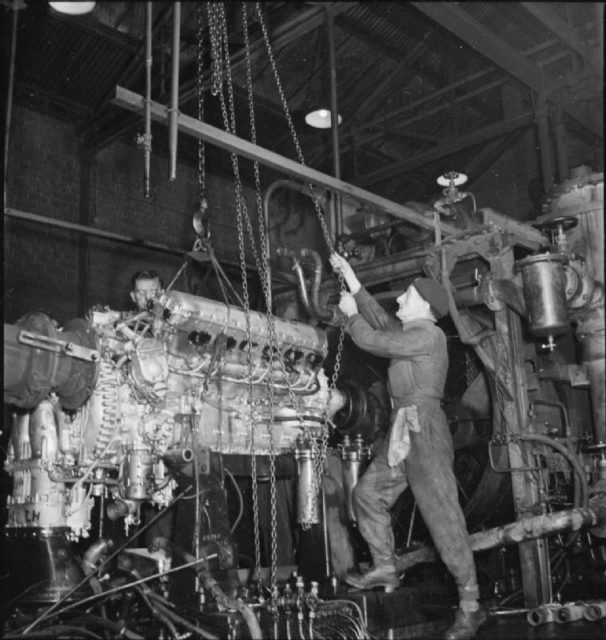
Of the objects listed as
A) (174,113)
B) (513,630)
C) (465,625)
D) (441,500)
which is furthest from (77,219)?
(513,630)

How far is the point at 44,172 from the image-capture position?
27.9 ft

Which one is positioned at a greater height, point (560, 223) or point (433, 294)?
point (560, 223)

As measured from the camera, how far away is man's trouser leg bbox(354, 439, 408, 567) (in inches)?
198

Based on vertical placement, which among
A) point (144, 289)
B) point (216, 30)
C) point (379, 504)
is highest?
point (216, 30)

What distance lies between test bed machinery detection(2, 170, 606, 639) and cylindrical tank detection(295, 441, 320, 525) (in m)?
0.02

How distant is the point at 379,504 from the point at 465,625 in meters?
0.94

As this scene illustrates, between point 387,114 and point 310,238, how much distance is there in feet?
6.48

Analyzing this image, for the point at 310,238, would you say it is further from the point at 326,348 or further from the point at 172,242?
the point at 326,348

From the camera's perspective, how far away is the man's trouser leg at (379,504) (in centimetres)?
502

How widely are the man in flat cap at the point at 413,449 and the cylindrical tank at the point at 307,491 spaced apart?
0.58 meters

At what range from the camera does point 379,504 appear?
504cm

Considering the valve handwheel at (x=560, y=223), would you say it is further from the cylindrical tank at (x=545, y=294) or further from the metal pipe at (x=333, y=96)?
the metal pipe at (x=333, y=96)

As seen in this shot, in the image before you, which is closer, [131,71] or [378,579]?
[378,579]

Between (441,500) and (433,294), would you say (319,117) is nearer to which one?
(433,294)
